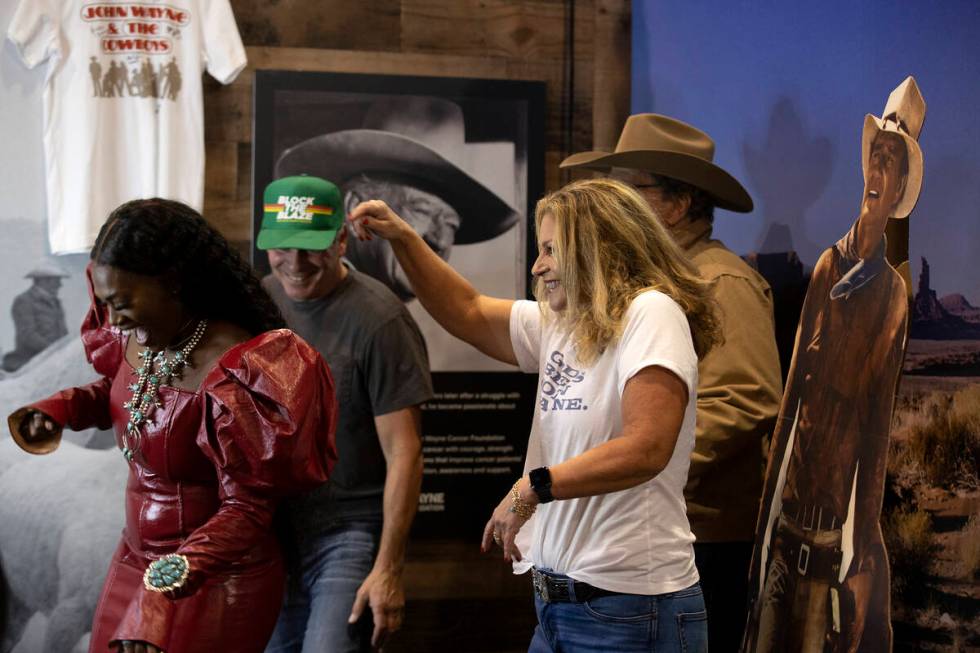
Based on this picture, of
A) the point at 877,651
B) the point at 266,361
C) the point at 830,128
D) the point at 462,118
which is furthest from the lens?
the point at 462,118

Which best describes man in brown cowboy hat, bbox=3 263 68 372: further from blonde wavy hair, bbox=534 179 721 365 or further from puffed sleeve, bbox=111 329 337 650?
blonde wavy hair, bbox=534 179 721 365

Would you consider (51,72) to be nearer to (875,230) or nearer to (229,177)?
(229,177)

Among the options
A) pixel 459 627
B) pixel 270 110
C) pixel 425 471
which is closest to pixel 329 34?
pixel 270 110

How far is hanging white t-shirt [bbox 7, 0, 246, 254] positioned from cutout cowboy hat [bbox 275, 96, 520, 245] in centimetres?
36

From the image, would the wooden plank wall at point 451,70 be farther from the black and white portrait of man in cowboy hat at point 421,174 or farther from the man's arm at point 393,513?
the man's arm at point 393,513

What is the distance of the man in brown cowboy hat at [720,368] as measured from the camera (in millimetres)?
2465

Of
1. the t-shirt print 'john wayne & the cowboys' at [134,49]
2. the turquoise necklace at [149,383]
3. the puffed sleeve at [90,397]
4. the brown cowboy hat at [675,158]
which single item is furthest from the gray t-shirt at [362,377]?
the t-shirt print 'john wayne & the cowboys' at [134,49]

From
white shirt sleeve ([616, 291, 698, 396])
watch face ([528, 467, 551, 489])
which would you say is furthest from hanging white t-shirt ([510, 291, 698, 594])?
watch face ([528, 467, 551, 489])

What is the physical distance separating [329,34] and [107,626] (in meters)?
2.39

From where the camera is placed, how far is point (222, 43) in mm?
3564

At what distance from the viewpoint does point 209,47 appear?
3.58 meters

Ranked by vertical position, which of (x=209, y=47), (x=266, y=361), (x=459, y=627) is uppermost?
(x=209, y=47)

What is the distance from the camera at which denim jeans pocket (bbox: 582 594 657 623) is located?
1757 millimetres

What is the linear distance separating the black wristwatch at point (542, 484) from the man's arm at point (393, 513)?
39.0 inches
